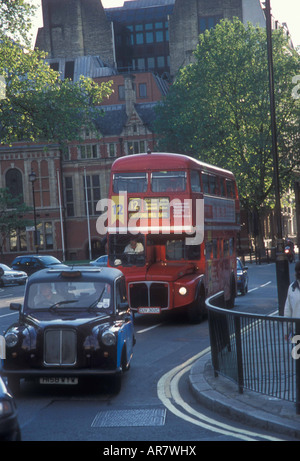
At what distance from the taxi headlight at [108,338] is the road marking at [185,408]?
1.00 metres

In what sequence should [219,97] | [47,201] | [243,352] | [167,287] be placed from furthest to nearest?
[47,201]
[219,97]
[167,287]
[243,352]

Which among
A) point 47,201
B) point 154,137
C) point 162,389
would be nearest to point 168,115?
point 154,137

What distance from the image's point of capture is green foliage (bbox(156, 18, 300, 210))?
55.9 metres

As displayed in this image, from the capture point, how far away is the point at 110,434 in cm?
815

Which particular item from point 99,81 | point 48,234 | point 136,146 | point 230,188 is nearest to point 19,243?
point 48,234

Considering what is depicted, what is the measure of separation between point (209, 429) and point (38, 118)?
2687 centimetres

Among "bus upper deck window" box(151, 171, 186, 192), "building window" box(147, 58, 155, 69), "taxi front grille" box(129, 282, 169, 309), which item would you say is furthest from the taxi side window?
"building window" box(147, 58, 155, 69)

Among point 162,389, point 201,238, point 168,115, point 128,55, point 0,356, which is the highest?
point 128,55

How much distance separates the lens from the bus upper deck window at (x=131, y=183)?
20.5m

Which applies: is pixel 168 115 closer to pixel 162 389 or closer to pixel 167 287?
pixel 167 287

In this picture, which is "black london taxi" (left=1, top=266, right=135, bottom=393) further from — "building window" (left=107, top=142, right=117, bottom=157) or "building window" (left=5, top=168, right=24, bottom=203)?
"building window" (left=107, top=142, right=117, bottom=157)

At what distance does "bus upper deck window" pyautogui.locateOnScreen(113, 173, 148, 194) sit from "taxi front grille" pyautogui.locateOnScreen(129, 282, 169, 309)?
8.38ft

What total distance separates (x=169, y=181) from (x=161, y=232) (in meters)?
1.39

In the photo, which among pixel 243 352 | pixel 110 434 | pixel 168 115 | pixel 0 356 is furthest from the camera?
pixel 168 115
